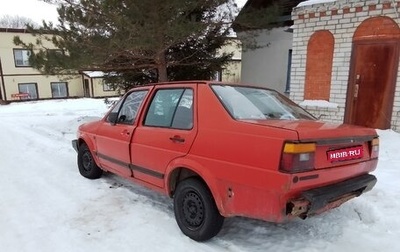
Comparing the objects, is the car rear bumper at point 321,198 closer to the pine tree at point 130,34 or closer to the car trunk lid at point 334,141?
the car trunk lid at point 334,141

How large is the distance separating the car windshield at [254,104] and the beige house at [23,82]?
77.7 feet

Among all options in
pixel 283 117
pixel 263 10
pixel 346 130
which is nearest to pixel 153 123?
pixel 283 117

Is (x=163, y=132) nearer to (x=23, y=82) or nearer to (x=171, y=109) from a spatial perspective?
(x=171, y=109)

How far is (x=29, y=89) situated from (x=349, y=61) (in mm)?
29197

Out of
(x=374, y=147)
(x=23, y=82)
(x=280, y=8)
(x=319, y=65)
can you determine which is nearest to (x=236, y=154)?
(x=374, y=147)

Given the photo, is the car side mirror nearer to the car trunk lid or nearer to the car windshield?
the car windshield

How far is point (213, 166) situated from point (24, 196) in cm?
307

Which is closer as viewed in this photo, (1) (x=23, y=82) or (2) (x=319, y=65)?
(2) (x=319, y=65)

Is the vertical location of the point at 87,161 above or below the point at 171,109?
below

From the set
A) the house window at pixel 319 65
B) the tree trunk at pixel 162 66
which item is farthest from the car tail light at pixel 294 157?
the tree trunk at pixel 162 66

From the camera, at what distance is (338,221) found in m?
3.65

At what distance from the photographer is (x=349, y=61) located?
7.28 m

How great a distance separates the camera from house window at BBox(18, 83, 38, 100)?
2853 cm

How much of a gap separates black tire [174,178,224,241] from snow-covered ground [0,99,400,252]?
112mm
